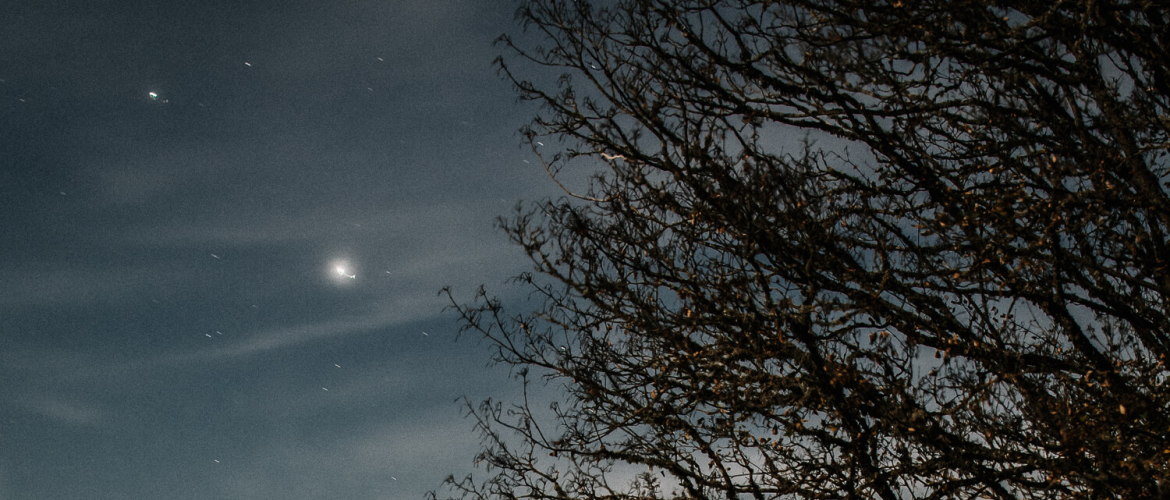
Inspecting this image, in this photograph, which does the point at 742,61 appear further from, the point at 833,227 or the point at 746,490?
the point at 746,490

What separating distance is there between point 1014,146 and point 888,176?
109 centimetres

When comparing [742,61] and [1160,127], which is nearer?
[1160,127]

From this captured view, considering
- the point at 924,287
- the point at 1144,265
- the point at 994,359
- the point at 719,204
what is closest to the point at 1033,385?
the point at 994,359

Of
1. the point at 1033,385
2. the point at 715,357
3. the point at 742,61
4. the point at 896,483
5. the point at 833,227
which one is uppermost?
the point at 742,61

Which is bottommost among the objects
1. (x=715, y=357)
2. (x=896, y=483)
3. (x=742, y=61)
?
(x=896, y=483)

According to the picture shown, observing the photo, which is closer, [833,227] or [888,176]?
[833,227]

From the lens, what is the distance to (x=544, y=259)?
22.2ft

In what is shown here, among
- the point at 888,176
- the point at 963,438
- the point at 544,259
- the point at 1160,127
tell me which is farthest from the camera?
the point at 888,176

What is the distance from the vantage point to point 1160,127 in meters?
6.14

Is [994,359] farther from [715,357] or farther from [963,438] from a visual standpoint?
[715,357]

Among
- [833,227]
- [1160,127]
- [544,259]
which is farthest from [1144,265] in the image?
[544,259]

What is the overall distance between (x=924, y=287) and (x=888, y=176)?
1.32m

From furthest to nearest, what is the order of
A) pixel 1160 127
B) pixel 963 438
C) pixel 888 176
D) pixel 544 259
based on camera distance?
pixel 888 176 < pixel 544 259 < pixel 1160 127 < pixel 963 438

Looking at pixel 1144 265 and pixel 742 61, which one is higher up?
pixel 742 61
